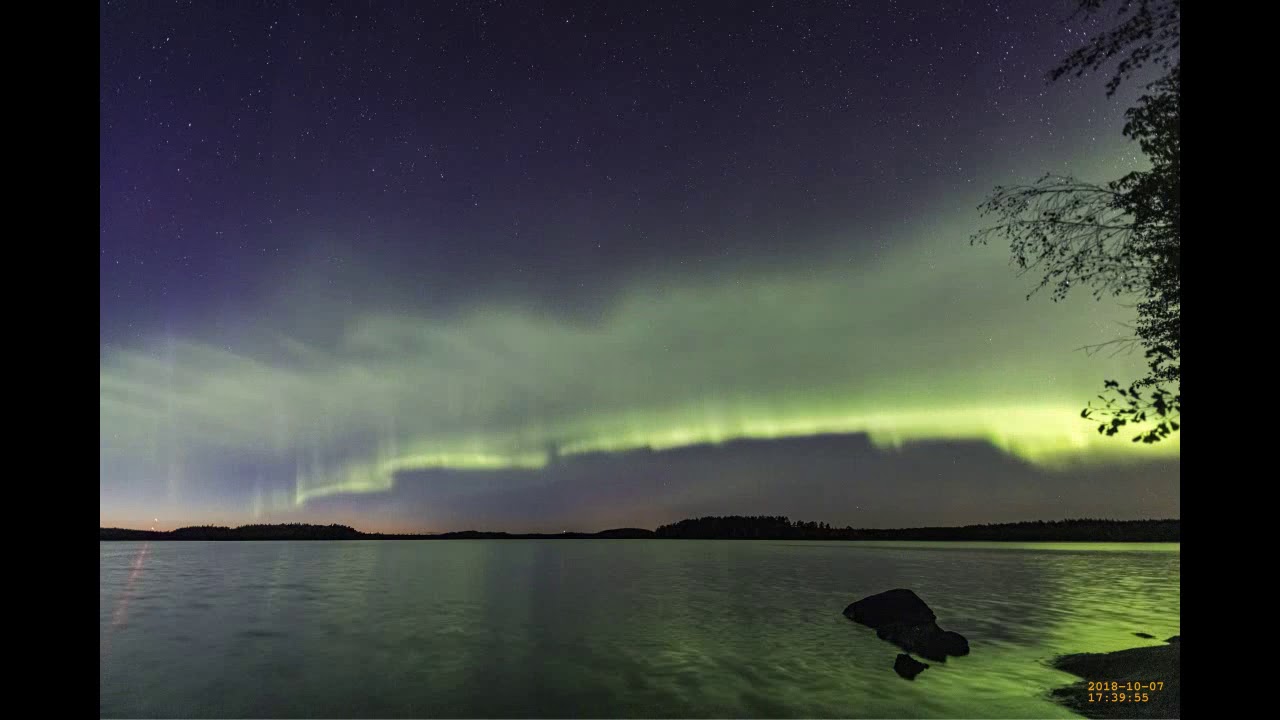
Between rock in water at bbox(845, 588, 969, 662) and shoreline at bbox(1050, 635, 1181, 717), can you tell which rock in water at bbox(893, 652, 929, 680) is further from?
shoreline at bbox(1050, 635, 1181, 717)

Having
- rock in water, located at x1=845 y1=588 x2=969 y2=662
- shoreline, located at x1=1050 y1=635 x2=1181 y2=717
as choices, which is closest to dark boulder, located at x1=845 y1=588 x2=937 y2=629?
rock in water, located at x1=845 y1=588 x2=969 y2=662

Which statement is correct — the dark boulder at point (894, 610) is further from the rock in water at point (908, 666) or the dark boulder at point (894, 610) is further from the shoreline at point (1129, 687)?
the shoreline at point (1129, 687)

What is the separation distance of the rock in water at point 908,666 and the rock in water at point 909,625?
104 centimetres

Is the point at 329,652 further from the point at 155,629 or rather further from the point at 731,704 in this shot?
the point at 731,704

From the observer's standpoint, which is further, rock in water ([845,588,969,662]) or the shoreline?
rock in water ([845,588,969,662])

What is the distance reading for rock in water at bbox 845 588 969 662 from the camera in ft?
54.4

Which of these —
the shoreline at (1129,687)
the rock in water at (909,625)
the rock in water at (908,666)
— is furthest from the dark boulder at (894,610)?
the shoreline at (1129,687)

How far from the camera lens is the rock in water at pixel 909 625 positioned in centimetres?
1657

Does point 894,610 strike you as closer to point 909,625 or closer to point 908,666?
point 909,625

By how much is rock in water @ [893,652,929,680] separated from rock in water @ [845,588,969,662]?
1041mm

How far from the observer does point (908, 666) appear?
15234 mm

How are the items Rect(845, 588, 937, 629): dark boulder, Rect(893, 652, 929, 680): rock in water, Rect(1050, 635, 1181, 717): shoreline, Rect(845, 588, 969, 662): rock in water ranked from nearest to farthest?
Rect(1050, 635, 1181, 717): shoreline
Rect(893, 652, 929, 680): rock in water
Rect(845, 588, 969, 662): rock in water
Rect(845, 588, 937, 629): dark boulder

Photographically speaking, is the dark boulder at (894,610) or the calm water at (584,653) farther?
the dark boulder at (894,610)
